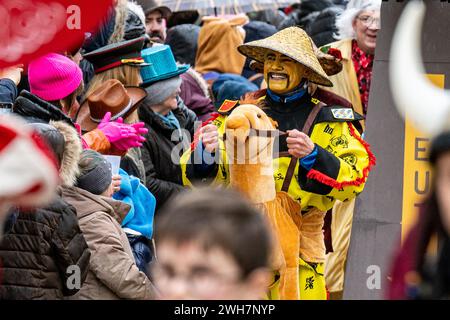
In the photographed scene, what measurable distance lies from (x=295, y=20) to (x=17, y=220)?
7.64 m

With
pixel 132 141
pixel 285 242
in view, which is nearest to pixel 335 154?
pixel 285 242

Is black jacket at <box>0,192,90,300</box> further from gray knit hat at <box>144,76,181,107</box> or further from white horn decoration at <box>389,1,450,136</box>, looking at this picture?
gray knit hat at <box>144,76,181,107</box>

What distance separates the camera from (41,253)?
5613 millimetres

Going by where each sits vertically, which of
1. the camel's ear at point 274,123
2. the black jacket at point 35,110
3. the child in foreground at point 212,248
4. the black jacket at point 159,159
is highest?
the child in foreground at point 212,248

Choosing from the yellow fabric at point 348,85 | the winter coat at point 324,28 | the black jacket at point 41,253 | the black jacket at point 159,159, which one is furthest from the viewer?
the winter coat at point 324,28

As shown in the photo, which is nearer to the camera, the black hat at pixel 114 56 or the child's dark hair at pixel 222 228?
the child's dark hair at pixel 222 228

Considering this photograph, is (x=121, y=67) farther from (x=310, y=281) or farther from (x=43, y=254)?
(x=43, y=254)

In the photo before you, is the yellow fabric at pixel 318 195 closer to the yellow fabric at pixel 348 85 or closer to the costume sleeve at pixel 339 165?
the costume sleeve at pixel 339 165

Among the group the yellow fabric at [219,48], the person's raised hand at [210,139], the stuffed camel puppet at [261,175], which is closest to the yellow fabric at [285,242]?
the stuffed camel puppet at [261,175]

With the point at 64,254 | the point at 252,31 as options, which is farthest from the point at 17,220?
the point at 252,31

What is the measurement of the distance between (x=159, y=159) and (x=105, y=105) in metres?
0.66

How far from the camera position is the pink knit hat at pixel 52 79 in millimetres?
6816

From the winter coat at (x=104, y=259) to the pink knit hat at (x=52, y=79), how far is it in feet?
2.89

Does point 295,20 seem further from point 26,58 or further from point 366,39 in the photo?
point 26,58
